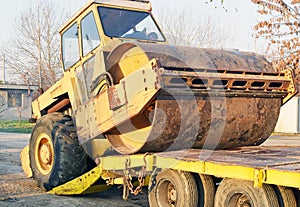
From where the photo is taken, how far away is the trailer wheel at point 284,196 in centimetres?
437

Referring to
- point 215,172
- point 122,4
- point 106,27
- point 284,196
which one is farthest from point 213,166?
point 122,4

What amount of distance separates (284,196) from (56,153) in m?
3.96

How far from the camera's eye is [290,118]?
2678cm

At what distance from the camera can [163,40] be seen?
7.59 metres

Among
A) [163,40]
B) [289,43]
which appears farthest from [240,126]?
[289,43]

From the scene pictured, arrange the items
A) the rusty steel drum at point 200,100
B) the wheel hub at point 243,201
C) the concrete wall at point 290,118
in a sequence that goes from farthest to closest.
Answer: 1. the concrete wall at point 290,118
2. the rusty steel drum at point 200,100
3. the wheel hub at point 243,201

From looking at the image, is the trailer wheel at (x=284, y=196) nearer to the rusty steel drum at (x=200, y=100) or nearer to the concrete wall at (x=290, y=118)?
the rusty steel drum at (x=200, y=100)

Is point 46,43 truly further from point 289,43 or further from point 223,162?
point 223,162

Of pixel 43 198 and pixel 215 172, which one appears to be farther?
pixel 43 198

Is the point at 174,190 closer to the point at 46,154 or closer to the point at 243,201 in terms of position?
the point at 243,201

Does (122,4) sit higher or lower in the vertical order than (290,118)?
higher

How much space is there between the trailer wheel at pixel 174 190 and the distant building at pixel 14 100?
36.1 meters

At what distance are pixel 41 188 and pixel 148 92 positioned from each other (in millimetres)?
3320

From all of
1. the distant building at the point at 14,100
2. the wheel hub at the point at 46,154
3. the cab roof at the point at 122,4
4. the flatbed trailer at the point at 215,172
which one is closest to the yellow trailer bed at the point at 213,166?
the flatbed trailer at the point at 215,172
